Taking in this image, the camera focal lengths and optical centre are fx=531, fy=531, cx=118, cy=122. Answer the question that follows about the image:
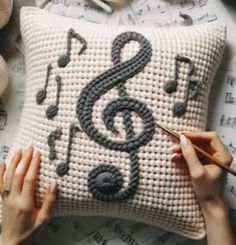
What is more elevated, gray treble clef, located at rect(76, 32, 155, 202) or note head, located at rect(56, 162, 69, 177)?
gray treble clef, located at rect(76, 32, 155, 202)

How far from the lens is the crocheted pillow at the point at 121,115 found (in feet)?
2.59

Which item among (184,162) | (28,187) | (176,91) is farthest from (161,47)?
(28,187)

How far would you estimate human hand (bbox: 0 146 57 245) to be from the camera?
0.82 metres

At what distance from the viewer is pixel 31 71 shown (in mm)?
885

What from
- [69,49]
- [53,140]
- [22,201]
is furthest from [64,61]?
[22,201]

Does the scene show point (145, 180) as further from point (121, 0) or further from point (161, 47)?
point (121, 0)

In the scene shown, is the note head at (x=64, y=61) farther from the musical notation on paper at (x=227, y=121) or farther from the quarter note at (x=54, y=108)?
the musical notation on paper at (x=227, y=121)

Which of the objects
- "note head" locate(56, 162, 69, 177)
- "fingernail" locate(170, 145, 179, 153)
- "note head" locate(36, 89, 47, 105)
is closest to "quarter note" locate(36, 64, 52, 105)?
"note head" locate(36, 89, 47, 105)

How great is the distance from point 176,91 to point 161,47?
0.24ft

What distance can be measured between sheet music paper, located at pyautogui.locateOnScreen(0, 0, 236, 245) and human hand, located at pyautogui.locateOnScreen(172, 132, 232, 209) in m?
0.10

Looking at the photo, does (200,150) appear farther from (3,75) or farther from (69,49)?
(3,75)

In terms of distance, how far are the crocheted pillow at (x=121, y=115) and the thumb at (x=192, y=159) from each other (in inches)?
0.9

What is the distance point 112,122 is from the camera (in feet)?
2.59

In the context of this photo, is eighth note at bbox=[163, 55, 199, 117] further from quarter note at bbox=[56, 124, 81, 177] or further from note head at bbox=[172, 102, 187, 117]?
quarter note at bbox=[56, 124, 81, 177]
